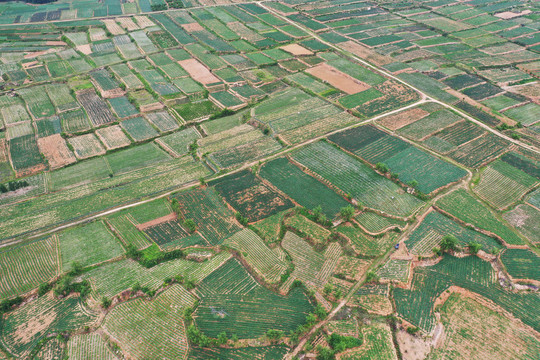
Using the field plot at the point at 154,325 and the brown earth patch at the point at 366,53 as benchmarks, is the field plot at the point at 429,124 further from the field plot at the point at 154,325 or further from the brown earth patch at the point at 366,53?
the field plot at the point at 154,325

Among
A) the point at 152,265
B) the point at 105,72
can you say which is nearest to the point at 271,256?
the point at 152,265

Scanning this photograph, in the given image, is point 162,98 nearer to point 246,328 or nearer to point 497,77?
point 246,328

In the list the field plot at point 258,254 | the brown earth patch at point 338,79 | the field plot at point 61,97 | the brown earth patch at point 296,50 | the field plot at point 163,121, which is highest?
the brown earth patch at point 296,50

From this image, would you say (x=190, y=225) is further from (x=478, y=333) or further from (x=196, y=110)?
(x=478, y=333)

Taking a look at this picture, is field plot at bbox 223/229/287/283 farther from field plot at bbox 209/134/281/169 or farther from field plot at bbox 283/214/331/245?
field plot at bbox 209/134/281/169

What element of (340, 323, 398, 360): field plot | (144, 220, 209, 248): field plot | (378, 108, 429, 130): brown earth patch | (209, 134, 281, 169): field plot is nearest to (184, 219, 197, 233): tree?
(144, 220, 209, 248): field plot

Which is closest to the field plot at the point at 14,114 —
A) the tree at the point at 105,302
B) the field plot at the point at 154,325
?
the tree at the point at 105,302
